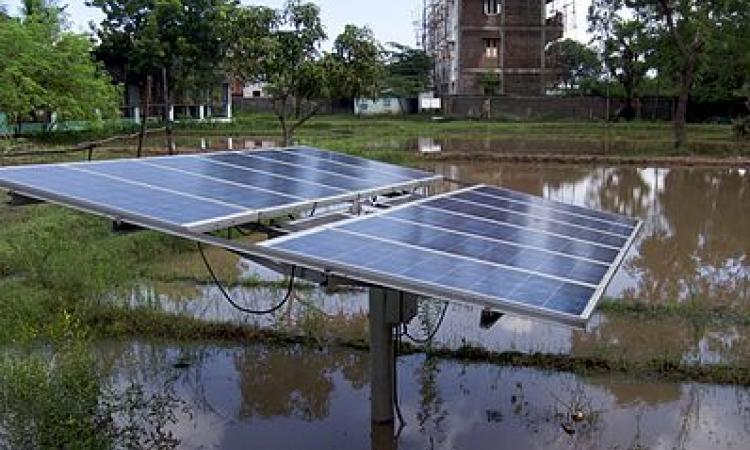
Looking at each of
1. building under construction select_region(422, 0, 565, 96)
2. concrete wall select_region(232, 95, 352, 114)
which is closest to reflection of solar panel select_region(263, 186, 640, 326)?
building under construction select_region(422, 0, 565, 96)

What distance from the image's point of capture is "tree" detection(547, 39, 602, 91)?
60500mm

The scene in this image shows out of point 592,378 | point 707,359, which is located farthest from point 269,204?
point 707,359

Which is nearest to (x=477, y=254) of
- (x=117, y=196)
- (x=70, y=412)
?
(x=117, y=196)

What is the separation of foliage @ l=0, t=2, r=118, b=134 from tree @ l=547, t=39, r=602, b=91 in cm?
3810

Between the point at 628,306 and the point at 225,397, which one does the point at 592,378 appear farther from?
the point at 225,397

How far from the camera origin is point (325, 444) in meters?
7.15

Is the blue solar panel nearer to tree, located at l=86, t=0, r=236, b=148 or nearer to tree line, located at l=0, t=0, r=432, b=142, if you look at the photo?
tree line, located at l=0, t=0, r=432, b=142

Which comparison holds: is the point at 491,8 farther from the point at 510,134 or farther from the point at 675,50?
the point at 675,50

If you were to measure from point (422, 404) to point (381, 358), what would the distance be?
130 cm

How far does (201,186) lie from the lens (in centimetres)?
706

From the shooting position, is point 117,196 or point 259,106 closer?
point 117,196

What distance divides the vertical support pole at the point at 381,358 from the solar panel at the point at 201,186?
108cm

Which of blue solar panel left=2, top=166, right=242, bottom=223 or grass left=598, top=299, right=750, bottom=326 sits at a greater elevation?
blue solar panel left=2, top=166, right=242, bottom=223

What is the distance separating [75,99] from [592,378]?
2646 cm
